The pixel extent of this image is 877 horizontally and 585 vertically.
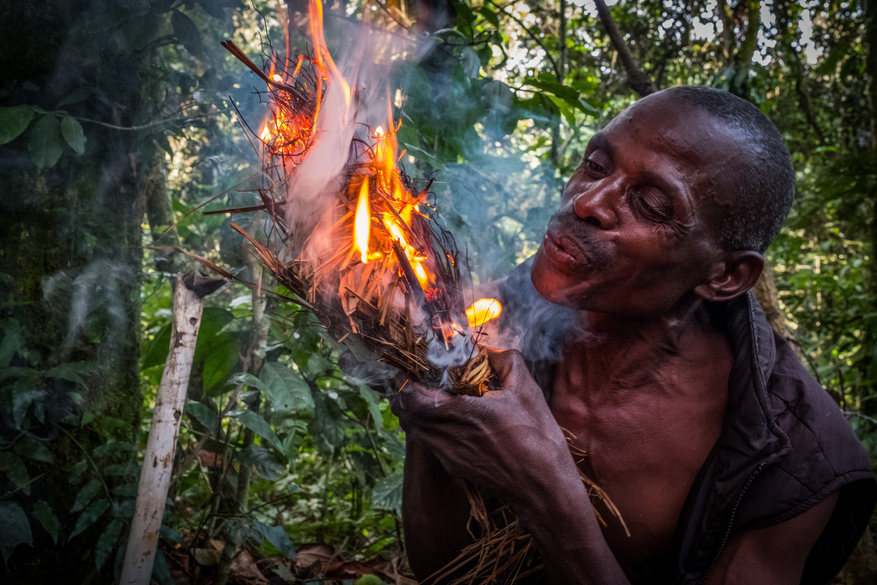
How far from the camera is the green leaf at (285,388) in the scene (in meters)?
2.13

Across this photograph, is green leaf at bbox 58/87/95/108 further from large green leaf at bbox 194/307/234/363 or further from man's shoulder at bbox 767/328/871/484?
man's shoulder at bbox 767/328/871/484

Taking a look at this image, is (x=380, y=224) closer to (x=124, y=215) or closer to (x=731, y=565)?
(x=731, y=565)

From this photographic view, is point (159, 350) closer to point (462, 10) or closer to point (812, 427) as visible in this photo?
point (462, 10)

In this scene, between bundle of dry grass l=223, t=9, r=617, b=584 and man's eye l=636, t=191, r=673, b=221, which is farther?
man's eye l=636, t=191, r=673, b=221

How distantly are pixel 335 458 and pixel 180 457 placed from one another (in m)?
0.97

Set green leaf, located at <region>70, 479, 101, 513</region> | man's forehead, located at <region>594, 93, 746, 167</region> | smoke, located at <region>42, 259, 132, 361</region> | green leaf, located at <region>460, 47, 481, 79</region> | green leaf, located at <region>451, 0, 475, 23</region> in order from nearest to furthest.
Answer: man's forehead, located at <region>594, 93, 746, 167</region> → green leaf, located at <region>70, 479, 101, 513</region> → smoke, located at <region>42, 259, 132, 361</region> → green leaf, located at <region>460, 47, 481, 79</region> → green leaf, located at <region>451, 0, 475, 23</region>

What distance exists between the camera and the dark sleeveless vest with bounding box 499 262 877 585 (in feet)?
5.12

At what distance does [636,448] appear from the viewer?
1.80 m

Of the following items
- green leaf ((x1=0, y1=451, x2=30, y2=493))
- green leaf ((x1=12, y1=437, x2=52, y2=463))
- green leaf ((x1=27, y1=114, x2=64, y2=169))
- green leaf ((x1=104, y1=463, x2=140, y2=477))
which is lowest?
green leaf ((x1=104, y1=463, x2=140, y2=477))

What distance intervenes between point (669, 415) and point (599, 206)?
0.79 metres

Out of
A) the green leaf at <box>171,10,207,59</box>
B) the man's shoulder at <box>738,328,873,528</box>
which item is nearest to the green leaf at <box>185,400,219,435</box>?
the green leaf at <box>171,10,207,59</box>

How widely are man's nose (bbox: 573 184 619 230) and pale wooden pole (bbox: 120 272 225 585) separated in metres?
1.10

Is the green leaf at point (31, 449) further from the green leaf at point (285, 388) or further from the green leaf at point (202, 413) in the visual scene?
the green leaf at point (285, 388)

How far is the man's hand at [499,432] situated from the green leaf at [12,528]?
4.42ft
